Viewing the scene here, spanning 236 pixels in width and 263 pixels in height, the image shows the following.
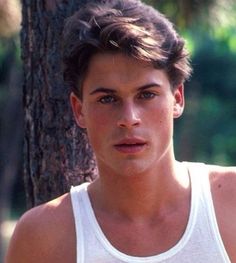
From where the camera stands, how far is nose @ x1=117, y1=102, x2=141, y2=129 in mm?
2496

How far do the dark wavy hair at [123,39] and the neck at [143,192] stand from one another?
0.23 metres

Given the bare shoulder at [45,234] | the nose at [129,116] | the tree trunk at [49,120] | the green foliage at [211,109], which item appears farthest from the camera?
the green foliage at [211,109]

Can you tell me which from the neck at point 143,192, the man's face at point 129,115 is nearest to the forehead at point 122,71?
Answer: the man's face at point 129,115

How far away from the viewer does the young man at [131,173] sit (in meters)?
2.54

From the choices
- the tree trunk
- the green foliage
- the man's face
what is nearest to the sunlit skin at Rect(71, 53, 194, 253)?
the man's face

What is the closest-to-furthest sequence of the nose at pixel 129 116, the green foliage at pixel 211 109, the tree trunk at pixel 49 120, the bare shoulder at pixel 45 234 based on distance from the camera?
the nose at pixel 129 116, the bare shoulder at pixel 45 234, the tree trunk at pixel 49 120, the green foliage at pixel 211 109

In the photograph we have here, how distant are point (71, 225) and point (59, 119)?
2.67 feet

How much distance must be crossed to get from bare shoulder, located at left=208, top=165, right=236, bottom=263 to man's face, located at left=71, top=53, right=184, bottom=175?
0.53ft

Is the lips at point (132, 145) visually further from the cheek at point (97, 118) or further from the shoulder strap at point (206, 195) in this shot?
the shoulder strap at point (206, 195)

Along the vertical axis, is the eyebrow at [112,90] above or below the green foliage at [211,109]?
below

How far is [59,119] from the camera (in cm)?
339

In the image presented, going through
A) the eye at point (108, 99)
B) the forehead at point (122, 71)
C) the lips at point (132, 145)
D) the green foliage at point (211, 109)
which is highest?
the green foliage at point (211, 109)

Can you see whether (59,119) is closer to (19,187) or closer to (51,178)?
(51,178)

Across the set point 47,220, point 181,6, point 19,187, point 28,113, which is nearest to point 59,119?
point 28,113
